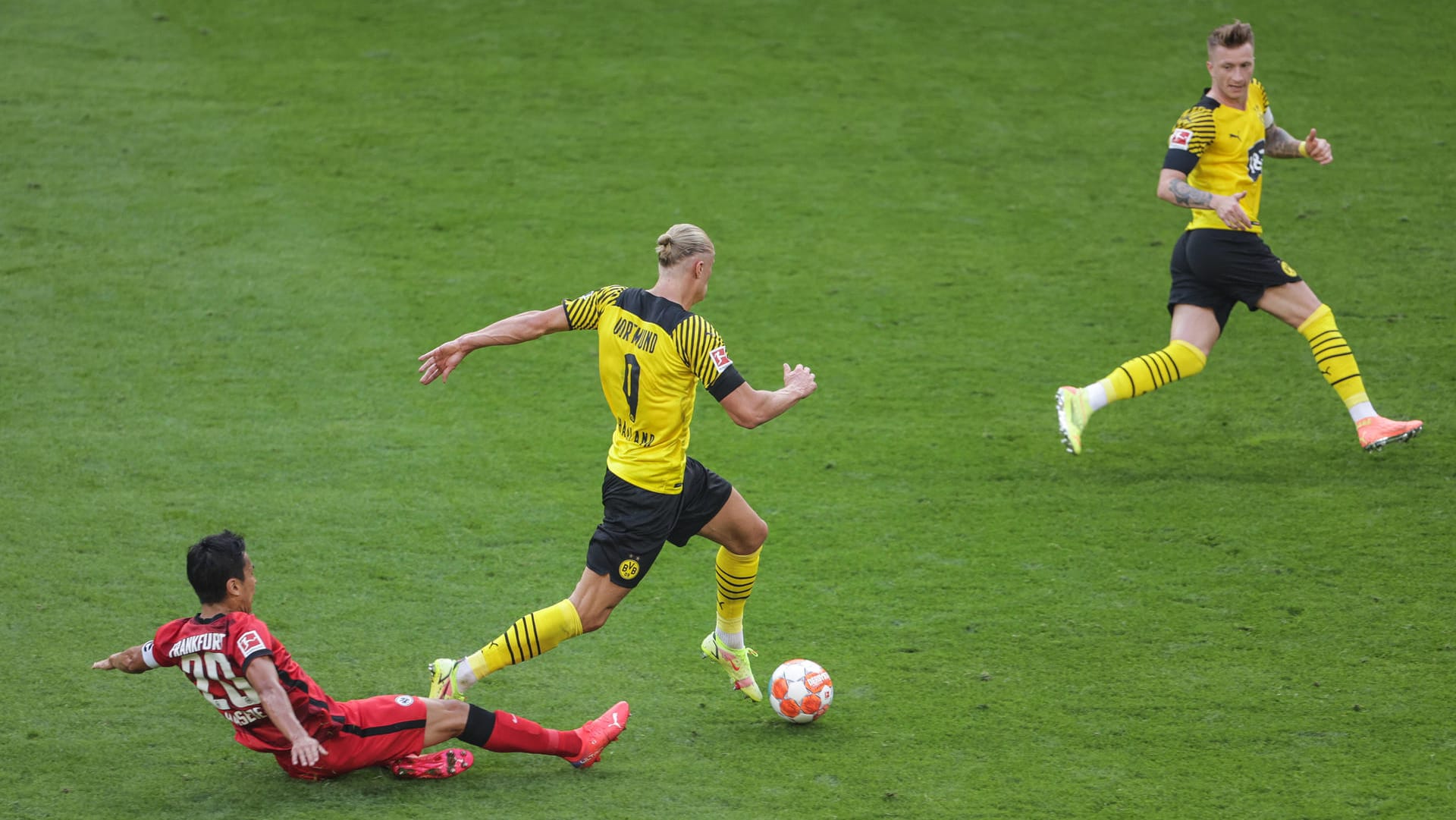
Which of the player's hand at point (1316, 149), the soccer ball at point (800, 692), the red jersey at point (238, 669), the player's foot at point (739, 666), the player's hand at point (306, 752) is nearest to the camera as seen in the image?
the player's hand at point (306, 752)

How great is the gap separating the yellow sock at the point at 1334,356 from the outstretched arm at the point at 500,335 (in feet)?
13.9

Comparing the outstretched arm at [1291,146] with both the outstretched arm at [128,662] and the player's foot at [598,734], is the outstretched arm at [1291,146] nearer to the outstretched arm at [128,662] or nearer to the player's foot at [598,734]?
the player's foot at [598,734]

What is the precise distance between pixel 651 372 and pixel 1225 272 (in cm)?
370

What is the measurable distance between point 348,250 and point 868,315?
3882mm

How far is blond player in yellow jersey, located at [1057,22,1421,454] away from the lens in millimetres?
6938

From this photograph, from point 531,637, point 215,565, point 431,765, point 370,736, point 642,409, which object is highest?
point 642,409

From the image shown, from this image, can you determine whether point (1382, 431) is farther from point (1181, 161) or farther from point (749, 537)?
point (749, 537)

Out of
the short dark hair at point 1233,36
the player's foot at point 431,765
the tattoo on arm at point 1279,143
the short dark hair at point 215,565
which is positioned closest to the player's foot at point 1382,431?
the tattoo on arm at point 1279,143

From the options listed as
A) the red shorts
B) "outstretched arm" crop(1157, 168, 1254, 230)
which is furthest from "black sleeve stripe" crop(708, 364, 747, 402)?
"outstretched arm" crop(1157, 168, 1254, 230)

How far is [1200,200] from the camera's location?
6.72m

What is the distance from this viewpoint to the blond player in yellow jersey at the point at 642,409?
4.84m

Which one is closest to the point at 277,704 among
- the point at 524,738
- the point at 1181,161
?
the point at 524,738

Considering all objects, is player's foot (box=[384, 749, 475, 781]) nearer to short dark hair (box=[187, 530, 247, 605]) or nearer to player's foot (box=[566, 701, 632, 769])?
player's foot (box=[566, 701, 632, 769])

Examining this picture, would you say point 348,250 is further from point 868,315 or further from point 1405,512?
point 1405,512
